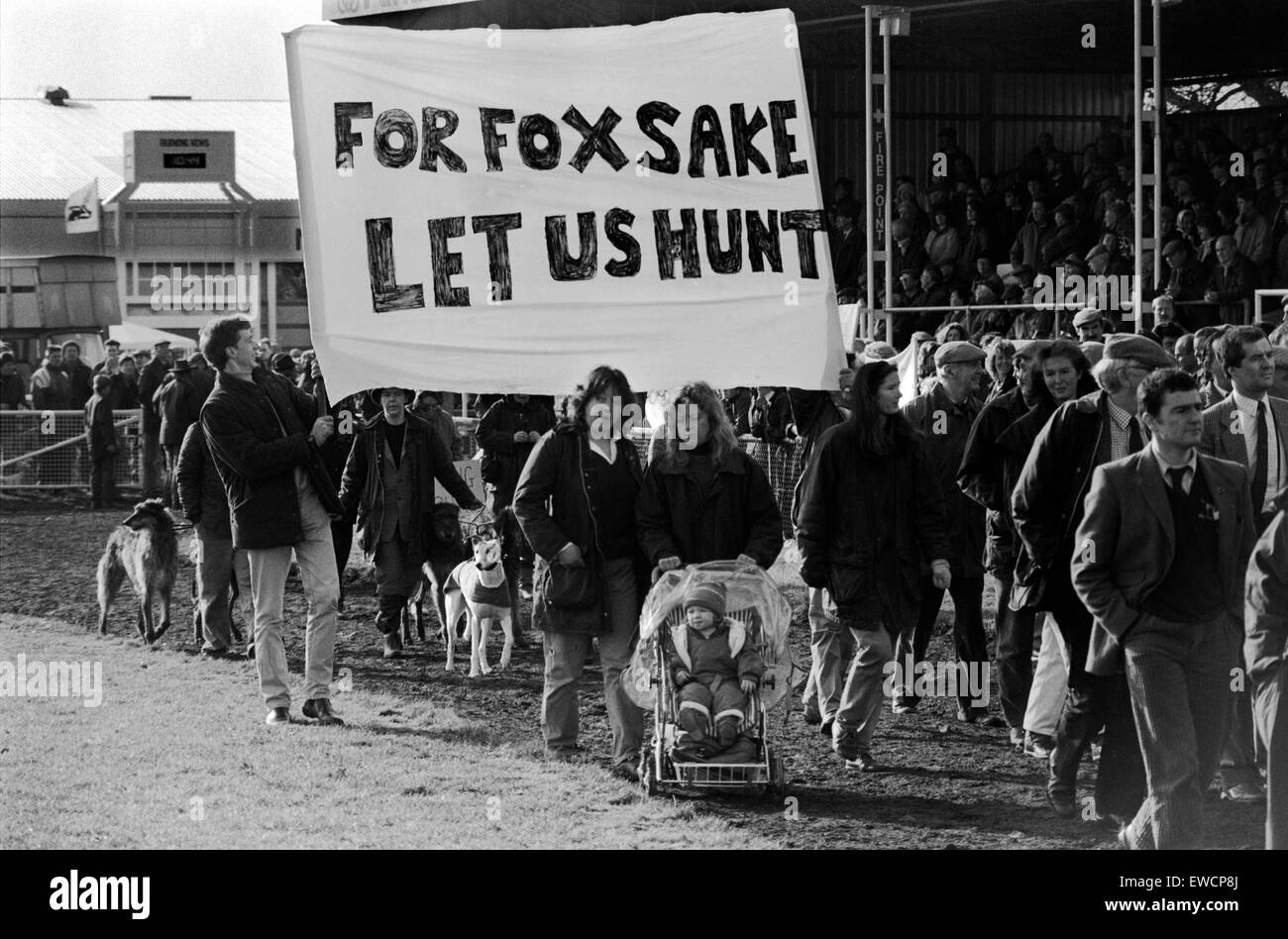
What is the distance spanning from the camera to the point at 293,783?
29.3 ft

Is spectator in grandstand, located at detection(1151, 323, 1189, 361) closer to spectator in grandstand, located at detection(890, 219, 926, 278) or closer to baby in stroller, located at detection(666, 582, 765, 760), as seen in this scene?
spectator in grandstand, located at detection(890, 219, 926, 278)

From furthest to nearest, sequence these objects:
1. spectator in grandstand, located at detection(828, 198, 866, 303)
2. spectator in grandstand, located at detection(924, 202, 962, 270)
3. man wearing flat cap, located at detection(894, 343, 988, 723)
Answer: spectator in grandstand, located at detection(828, 198, 866, 303)
spectator in grandstand, located at detection(924, 202, 962, 270)
man wearing flat cap, located at detection(894, 343, 988, 723)

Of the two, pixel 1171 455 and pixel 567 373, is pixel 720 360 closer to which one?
pixel 567 373

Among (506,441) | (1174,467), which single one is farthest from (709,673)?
(506,441)

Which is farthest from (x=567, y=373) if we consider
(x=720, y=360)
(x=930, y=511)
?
(x=930, y=511)

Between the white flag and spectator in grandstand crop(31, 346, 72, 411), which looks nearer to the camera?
spectator in grandstand crop(31, 346, 72, 411)

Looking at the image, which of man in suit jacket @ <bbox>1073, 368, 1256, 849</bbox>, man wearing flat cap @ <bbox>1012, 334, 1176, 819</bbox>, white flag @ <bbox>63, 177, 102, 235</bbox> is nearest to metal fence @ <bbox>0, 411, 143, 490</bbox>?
white flag @ <bbox>63, 177, 102, 235</bbox>

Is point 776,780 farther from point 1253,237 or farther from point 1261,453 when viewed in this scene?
point 1253,237

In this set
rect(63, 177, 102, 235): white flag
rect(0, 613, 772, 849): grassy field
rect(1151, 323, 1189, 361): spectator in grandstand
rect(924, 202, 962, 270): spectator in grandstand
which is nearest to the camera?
rect(0, 613, 772, 849): grassy field

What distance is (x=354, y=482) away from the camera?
13.0 metres

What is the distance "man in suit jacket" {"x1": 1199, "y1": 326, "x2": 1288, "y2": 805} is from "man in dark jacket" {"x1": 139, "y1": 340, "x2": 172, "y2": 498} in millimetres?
17585

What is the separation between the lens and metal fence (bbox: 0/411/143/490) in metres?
25.8
